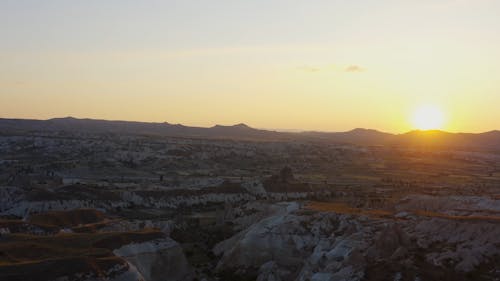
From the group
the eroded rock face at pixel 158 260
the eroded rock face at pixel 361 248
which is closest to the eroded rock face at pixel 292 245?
the eroded rock face at pixel 361 248

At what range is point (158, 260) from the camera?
4700cm

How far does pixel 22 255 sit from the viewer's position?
1497 inches

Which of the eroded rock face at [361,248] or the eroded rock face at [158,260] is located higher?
the eroded rock face at [361,248]

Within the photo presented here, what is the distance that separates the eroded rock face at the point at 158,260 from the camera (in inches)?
1764

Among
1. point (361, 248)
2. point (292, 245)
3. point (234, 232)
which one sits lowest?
point (234, 232)

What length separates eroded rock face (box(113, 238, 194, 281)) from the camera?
4481 cm

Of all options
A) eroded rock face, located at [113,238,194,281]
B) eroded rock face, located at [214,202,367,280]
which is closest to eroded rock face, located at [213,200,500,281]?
eroded rock face, located at [214,202,367,280]

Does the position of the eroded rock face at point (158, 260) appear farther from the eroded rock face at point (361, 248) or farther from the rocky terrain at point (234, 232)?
the eroded rock face at point (361, 248)

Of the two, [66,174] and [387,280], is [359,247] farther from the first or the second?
[66,174]

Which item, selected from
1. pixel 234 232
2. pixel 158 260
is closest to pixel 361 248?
pixel 158 260

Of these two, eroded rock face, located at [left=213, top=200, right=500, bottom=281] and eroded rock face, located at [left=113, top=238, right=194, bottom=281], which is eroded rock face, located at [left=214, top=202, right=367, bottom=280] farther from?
eroded rock face, located at [left=113, top=238, right=194, bottom=281]

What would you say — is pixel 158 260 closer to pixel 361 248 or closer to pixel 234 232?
pixel 361 248

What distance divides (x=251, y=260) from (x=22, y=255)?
60.9 ft

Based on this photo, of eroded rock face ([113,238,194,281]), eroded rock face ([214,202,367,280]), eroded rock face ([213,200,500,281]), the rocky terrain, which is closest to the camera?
eroded rock face ([213,200,500,281])
